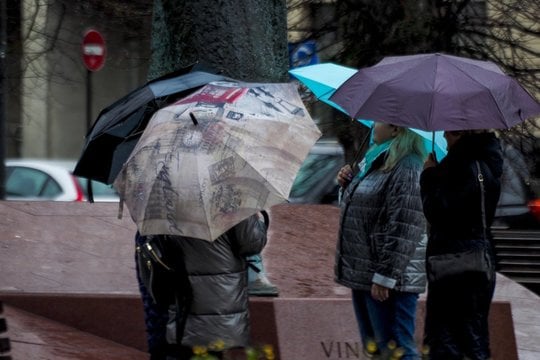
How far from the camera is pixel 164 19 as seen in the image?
7555 mm

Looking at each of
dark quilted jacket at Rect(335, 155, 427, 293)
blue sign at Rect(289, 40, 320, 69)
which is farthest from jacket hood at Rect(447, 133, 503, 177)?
blue sign at Rect(289, 40, 320, 69)

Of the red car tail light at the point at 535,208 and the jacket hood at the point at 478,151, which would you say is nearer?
the jacket hood at the point at 478,151

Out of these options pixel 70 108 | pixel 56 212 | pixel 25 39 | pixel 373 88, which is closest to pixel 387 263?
pixel 373 88

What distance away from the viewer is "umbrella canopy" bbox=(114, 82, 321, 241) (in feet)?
16.7

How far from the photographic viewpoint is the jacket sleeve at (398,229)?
5.84 m

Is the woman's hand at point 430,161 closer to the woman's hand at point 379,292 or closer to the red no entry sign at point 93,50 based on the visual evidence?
the woman's hand at point 379,292

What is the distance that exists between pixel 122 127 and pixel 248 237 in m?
0.72

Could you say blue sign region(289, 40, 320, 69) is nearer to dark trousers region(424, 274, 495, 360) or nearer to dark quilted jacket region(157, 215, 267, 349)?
dark trousers region(424, 274, 495, 360)

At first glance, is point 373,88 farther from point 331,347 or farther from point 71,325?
point 71,325

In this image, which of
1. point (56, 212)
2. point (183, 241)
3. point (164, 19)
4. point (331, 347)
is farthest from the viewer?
point (56, 212)

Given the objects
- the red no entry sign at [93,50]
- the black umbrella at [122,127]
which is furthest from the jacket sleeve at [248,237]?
the red no entry sign at [93,50]

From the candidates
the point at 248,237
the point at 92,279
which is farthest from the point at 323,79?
the point at 92,279

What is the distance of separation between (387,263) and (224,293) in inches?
35.6

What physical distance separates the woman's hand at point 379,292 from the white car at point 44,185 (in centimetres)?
863
